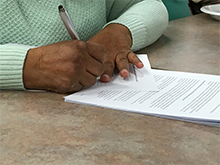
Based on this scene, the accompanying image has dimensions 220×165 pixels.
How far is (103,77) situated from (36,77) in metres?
0.17

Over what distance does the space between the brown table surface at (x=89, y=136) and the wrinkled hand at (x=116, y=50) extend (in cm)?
18

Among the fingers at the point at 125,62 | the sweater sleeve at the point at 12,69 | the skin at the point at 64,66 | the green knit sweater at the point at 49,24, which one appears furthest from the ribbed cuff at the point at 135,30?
the sweater sleeve at the point at 12,69

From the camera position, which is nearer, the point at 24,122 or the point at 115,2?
the point at 24,122

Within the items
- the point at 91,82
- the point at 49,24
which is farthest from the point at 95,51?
the point at 49,24

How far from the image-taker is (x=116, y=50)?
87cm

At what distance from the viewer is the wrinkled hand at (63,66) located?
0.67m

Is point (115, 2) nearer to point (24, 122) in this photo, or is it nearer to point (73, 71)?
point (73, 71)

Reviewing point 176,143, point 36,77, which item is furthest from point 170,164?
point 36,77

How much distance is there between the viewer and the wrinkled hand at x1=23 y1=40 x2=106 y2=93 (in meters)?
0.67

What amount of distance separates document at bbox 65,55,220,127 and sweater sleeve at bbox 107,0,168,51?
0.85 feet

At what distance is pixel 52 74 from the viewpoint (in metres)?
0.69

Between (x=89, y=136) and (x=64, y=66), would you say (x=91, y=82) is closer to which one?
(x=64, y=66)

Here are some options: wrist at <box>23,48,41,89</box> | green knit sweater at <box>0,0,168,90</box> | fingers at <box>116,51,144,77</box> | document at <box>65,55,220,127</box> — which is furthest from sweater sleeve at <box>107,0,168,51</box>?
wrist at <box>23,48,41,89</box>

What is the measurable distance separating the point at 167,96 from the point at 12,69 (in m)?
0.38
